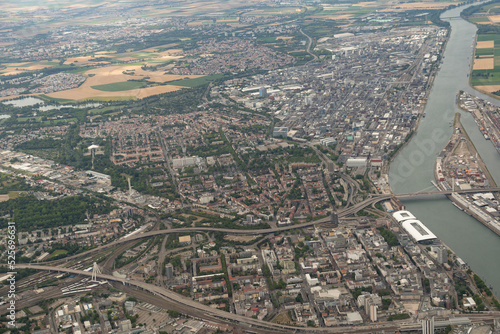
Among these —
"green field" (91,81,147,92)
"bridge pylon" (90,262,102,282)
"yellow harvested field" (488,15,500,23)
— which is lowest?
"yellow harvested field" (488,15,500,23)

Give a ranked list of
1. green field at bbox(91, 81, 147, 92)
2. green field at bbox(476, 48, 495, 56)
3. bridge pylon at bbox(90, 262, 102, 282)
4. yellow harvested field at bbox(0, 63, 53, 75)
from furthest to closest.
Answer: yellow harvested field at bbox(0, 63, 53, 75)
green field at bbox(91, 81, 147, 92)
green field at bbox(476, 48, 495, 56)
bridge pylon at bbox(90, 262, 102, 282)

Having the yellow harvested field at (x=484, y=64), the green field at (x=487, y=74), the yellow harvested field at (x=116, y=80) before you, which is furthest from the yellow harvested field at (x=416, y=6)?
the yellow harvested field at (x=116, y=80)

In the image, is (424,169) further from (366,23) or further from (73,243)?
(366,23)

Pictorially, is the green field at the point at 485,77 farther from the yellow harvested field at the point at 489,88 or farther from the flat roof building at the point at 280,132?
the flat roof building at the point at 280,132

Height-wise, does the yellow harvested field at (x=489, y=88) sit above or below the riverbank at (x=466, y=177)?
below

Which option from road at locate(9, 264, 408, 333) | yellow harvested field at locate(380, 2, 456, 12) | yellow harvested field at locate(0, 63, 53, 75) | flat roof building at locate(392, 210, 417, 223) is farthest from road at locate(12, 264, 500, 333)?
yellow harvested field at locate(380, 2, 456, 12)

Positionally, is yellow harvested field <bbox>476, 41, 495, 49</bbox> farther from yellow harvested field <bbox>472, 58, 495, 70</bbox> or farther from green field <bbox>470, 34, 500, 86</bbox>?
yellow harvested field <bbox>472, 58, 495, 70</bbox>

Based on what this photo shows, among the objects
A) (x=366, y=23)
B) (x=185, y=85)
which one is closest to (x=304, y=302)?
(x=185, y=85)
